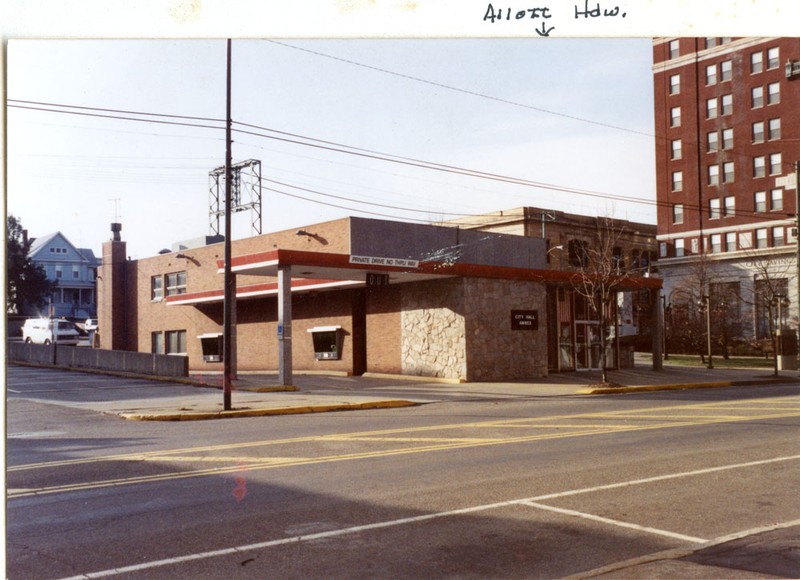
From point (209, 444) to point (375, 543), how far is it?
6944 millimetres

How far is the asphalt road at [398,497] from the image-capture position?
598cm

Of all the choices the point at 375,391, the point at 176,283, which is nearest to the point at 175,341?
the point at 176,283

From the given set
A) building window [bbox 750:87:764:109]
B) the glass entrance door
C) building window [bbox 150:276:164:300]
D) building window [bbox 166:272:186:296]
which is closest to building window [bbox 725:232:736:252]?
building window [bbox 750:87:764:109]

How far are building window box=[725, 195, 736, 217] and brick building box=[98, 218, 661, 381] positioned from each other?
106ft

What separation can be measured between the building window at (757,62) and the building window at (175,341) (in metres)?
45.1

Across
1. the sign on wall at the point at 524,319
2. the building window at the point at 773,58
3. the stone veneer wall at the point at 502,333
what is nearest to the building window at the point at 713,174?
the building window at the point at 773,58

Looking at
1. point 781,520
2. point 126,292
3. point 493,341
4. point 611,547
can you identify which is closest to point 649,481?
point 781,520

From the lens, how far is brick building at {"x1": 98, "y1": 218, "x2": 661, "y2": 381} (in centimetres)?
2841

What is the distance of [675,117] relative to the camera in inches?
2542

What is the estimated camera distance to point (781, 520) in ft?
23.9

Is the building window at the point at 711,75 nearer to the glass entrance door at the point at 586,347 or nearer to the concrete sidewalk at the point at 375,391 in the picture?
the concrete sidewalk at the point at 375,391

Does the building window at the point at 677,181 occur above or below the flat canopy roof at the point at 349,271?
above

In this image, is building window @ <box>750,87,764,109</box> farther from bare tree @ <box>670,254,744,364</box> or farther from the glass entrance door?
the glass entrance door

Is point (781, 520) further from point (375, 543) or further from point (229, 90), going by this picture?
point (229, 90)
